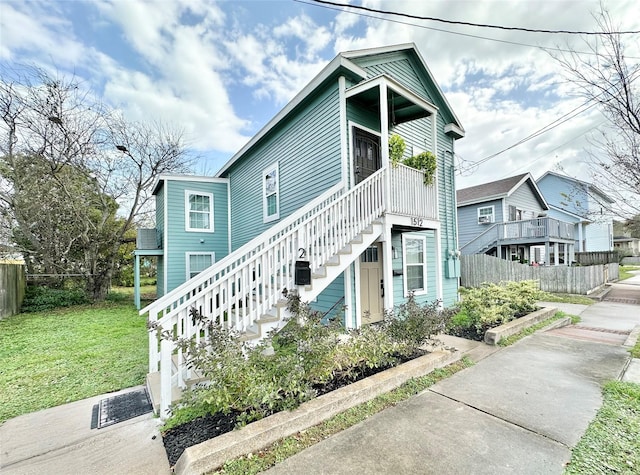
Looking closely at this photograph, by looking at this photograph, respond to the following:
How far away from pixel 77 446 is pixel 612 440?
4.89 m

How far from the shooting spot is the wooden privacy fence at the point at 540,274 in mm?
11461

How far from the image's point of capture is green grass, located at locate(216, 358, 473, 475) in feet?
7.18

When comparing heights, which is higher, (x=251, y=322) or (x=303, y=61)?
(x=303, y=61)

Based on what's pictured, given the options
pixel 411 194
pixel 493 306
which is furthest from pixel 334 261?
pixel 493 306

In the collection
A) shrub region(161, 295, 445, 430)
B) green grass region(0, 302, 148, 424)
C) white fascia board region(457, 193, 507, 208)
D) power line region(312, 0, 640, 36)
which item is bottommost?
green grass region(0, 302, 148, 424)

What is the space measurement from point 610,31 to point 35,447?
11.2 meters

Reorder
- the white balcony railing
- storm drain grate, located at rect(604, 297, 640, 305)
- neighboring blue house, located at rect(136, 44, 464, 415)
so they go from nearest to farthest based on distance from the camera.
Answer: neighboring blue house, located at rect(136, 44, 464, 415), the white balcony railing, storm drain grate, located at rect(604, 297, 640, 305)

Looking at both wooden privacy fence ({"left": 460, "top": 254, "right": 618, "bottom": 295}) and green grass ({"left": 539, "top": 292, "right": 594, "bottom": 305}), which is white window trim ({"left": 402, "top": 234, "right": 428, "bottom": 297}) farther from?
wooden privacy fence ({"left": 460, "top": 254, "right": 618, "bottom": 295})

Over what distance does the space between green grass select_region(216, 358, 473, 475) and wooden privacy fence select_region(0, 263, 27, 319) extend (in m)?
10.3

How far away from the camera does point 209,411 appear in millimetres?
2969

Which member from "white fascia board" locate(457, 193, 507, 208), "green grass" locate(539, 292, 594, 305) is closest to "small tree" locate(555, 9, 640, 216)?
"green grass" locate(539, 292, 594, 305)

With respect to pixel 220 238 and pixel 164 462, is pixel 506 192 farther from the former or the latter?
pixel 164 462

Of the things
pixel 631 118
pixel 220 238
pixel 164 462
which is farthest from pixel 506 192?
pixel 164 462

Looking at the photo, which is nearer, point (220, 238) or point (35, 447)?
point (35, 447)
